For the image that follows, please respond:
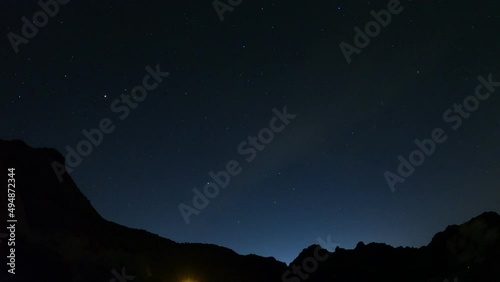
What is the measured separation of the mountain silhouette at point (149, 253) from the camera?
115ft

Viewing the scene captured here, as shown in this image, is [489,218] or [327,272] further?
[327,272]

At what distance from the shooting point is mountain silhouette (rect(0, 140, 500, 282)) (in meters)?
35.1

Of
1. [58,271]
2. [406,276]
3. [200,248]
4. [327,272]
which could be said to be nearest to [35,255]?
[58,271]

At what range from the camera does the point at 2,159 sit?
130ft

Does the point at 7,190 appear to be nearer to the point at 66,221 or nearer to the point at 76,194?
the point at 66,221

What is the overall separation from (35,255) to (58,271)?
7.95 ft

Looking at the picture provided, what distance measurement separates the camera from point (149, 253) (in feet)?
148

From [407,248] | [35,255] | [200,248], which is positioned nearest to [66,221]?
[35,255]

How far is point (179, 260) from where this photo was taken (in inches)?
1928

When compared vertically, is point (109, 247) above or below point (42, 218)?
below

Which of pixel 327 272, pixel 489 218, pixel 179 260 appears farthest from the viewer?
pixel 327 272

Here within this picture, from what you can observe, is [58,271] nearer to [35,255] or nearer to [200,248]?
[35,255]

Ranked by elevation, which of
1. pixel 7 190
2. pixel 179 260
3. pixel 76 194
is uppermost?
pixel 76 194

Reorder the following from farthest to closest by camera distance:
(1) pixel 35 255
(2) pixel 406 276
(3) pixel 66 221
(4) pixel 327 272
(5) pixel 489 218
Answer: (4) pixel 327 272
(2) pixel 406 276
(5) pixel 489 218
(3) pixel 66 221
(1) pixel 35 255
